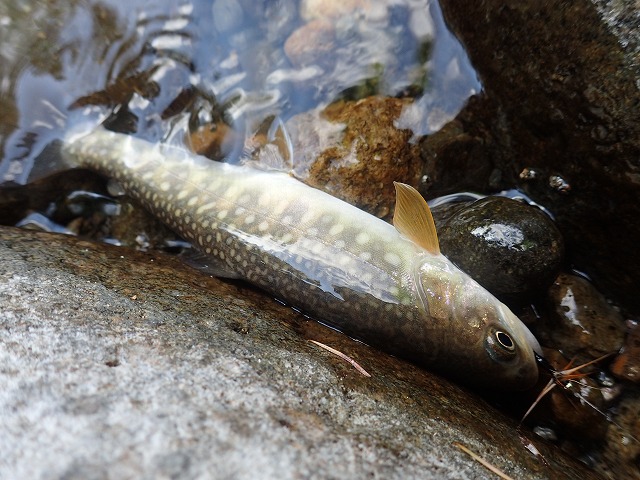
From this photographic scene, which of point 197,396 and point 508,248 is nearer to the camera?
point 197,396

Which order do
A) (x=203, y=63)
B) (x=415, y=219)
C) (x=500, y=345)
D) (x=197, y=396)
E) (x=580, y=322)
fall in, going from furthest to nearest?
1. (x=203, y=63)
2. (x=580, y=322)
3. (x=415, y=219)
4. (x=500, y=345)
5. (x=197, y=396)

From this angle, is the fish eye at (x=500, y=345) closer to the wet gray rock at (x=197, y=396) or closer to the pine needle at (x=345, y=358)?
the wet gray rock at (x=197, y=396)

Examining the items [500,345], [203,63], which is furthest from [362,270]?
[203,63]

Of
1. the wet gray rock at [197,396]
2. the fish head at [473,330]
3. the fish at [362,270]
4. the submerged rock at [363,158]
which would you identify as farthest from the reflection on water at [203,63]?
the wet gray rock at [197,396]

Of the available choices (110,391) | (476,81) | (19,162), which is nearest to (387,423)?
(110,391)

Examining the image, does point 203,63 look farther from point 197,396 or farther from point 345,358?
point 197,396

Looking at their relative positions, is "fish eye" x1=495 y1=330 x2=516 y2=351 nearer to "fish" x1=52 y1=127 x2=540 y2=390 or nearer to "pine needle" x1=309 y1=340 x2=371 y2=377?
"fish" x1=52 y1=127 x2=540 y2=390
